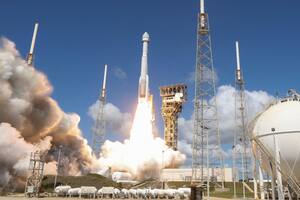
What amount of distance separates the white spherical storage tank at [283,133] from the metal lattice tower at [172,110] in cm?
7072

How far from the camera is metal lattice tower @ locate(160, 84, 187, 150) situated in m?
99.9

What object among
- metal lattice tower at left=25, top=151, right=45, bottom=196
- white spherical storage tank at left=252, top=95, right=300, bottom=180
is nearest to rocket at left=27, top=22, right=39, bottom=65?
metal lattice tower at left=25, top=151, right=45, bottom=196

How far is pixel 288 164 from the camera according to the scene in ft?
83.4

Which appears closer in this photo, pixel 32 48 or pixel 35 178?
pixel 35 178

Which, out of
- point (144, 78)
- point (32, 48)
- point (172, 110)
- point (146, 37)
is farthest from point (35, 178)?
point (172, 110)

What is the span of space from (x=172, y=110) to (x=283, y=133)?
74.8 metres

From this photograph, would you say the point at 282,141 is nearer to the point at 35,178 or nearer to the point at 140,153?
the point at 35,178

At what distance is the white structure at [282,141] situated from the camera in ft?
82.1

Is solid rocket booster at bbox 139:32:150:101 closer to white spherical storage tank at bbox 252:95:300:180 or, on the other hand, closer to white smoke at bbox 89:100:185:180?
white smoke at bbox 89:100:185:180

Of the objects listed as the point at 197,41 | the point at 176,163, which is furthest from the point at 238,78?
the point at 176,163

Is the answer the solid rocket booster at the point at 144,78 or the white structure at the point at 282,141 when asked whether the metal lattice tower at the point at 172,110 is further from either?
the white structure at the point at 282,141

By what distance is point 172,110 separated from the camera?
330 feet

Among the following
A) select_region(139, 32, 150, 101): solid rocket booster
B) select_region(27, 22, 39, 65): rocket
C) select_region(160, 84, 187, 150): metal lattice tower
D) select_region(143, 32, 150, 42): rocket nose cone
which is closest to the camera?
select_region(27, 22, 39, 65): rocket

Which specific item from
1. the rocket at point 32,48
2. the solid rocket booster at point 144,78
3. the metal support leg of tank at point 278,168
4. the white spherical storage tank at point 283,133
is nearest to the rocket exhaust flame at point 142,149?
the solid rocket booster at point 144,78
